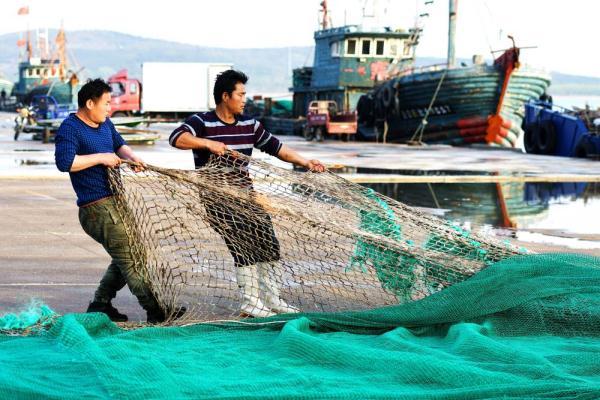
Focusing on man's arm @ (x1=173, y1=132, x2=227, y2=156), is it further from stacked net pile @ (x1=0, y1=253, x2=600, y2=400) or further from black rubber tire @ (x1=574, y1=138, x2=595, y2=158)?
black rubber tire @ (x1=574, y1=138, x2=595, y2=158)

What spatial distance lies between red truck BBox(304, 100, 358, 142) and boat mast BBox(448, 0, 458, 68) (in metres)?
3.92

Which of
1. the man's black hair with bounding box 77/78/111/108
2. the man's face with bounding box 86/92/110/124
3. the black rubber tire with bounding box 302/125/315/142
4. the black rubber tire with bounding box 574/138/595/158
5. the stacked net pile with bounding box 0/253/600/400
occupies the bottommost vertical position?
the black rubber tire with bounding box 302/125/315/142

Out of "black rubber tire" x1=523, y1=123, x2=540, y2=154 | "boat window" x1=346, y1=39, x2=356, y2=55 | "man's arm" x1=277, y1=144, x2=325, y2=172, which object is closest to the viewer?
"man's arm" x1=277, y1=144, x2=325, y2=172

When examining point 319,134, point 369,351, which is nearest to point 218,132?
point 369,351

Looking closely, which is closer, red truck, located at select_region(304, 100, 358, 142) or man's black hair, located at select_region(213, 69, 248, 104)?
man's black hair, located at select_region(213, 69, 248, 104)

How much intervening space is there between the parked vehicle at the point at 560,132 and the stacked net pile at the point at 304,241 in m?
22.0

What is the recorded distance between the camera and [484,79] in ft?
112

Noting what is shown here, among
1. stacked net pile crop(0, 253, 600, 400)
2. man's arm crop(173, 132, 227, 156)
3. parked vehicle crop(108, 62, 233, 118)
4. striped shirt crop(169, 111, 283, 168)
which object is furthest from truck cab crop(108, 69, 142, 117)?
stacked net pile crop(0, 253, 600, 400)

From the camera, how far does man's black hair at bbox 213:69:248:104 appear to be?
6.33m

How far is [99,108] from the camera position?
6039 mm

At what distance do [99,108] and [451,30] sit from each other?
1266 inches

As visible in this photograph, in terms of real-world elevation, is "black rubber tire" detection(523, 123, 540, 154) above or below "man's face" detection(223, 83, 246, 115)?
below

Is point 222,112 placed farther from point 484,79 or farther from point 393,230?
point 484,79

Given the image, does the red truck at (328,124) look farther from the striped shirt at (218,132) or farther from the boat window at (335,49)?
the striped shirt at (218,132)
